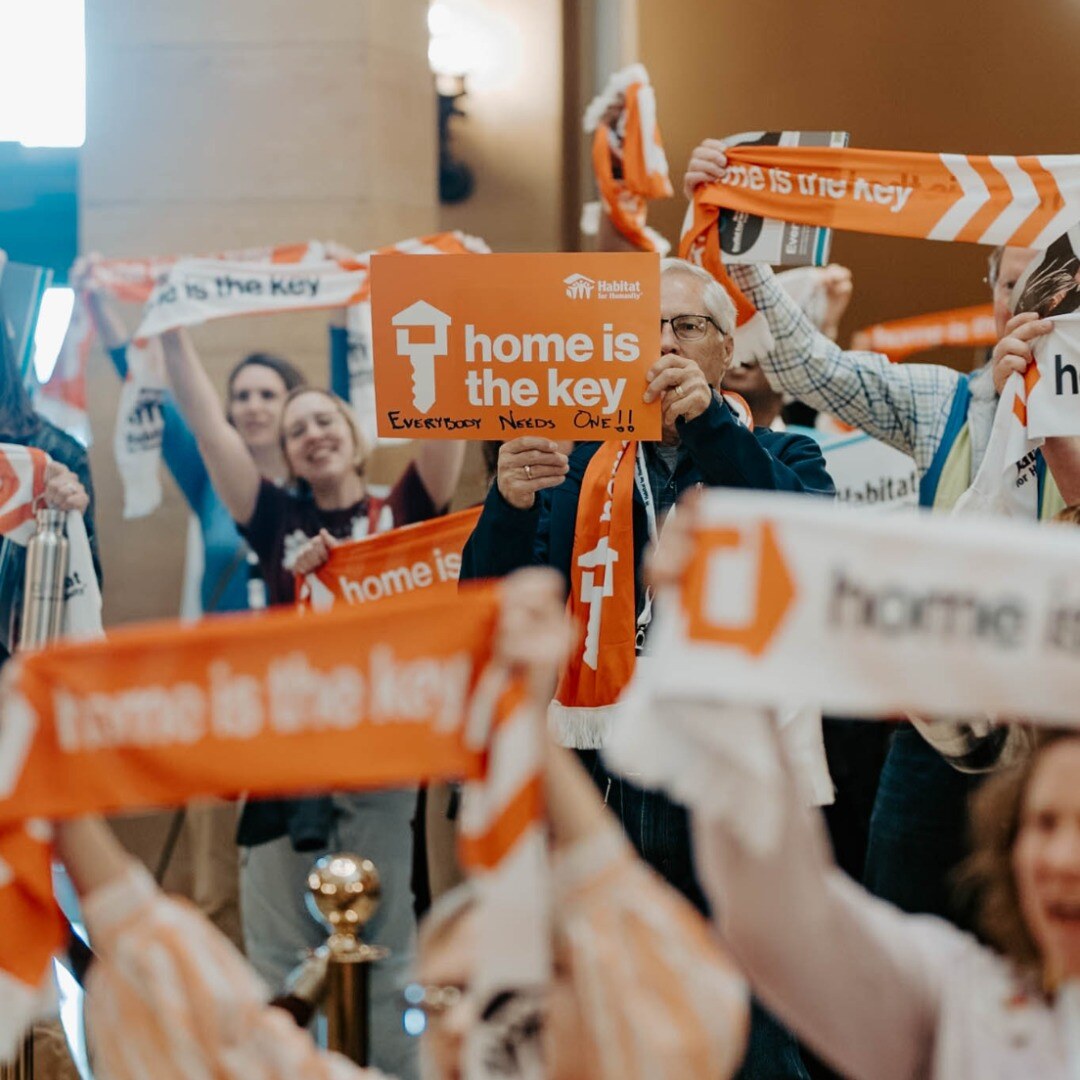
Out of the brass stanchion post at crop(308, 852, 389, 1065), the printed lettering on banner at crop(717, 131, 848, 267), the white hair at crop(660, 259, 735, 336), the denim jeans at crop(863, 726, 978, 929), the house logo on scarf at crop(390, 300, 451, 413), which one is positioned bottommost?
the denim jeans at crop(863, 726, 978, 929)

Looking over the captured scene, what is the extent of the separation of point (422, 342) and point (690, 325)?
19.3 inches

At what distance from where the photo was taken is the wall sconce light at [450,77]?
7.04 metres

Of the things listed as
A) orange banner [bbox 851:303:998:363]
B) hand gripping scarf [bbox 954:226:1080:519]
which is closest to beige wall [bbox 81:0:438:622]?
orange banner [bbox 851:303:998:363]

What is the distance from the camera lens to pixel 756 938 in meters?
1.87

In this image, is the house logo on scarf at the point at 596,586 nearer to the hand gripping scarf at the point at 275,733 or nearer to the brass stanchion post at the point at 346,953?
the brass stanchion post at the point at 346,953

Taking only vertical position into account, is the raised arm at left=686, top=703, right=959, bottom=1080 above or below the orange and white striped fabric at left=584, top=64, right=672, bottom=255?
below

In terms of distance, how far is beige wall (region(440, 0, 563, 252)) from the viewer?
713 cm

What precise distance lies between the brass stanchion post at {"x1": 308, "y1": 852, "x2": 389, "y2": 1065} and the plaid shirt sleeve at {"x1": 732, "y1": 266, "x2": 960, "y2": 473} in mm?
1866

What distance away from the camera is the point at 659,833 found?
319 centimetres

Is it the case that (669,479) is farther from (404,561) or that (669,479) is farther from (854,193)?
(404,561)

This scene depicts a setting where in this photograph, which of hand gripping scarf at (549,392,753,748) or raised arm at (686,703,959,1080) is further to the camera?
hand gripping scarf at (549,392,753,748)

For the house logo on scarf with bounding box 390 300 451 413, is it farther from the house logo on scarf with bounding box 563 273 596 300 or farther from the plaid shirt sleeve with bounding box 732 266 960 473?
the plaid shirt sleeve with bounding box 732 266 960 473

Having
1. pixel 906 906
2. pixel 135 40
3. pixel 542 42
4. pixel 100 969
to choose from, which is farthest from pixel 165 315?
pixel 100 969

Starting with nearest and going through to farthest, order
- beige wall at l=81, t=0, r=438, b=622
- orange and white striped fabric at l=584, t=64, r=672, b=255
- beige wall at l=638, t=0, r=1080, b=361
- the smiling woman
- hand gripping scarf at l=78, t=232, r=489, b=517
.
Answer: the smiling woman < orange and white striped fabric at l=584, t=64, r=672, b=255 < hand gripping scarf at l=78, t=232, r=489, b=517 < beige wall at l=81, t=0, r=438, b=622 < beige wall at l=638, t=0, r=1080, b=361
